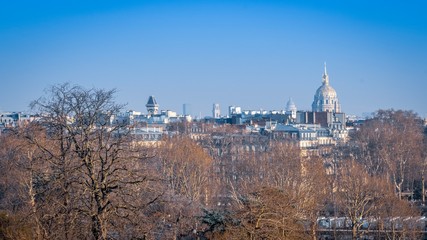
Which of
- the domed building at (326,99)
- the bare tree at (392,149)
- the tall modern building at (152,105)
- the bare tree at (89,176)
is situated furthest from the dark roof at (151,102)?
the bare tree at (89,176)

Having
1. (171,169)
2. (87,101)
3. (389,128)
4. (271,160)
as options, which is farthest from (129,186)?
(389,128)

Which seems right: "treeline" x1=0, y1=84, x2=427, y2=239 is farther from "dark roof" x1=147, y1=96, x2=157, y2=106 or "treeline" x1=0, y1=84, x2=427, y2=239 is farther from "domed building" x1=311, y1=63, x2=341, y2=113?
"domed building" x1=311, y1=63, x2=341, y2=113

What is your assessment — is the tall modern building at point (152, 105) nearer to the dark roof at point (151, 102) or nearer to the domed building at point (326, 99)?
the dark roof at point (151, 102)

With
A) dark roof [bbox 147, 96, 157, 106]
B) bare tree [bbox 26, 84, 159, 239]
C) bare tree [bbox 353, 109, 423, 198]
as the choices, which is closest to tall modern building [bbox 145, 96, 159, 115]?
dark roof [bbox 147, 96, 157, 106]

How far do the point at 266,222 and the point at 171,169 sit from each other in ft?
95.4

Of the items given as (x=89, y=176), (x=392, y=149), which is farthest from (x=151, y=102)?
(x=89, y=176)

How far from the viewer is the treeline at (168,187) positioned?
57.0ft

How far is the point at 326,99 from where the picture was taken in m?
190

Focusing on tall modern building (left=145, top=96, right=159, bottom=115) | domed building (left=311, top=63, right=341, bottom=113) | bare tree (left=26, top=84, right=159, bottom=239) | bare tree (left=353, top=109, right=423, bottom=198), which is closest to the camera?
bare tree (left=26, top=84, right=159, bottom=239)

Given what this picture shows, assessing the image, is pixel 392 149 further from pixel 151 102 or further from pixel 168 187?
pixel 151 102

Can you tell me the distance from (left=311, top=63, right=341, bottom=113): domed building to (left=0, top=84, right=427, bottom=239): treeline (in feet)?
374

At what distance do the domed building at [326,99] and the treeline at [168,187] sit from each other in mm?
114095

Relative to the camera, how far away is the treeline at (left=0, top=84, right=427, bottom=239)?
57.0 feet

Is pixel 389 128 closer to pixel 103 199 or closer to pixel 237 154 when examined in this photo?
pixel 237 154
